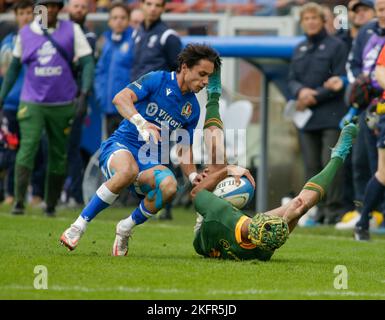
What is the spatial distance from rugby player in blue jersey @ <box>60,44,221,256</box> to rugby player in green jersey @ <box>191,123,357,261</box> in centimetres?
31

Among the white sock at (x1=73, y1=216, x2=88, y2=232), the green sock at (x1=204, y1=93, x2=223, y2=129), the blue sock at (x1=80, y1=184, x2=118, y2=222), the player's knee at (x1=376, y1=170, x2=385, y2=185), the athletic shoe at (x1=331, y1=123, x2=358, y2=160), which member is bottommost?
the player's knee at (x1=376, y1=170, x2=385, y2=185)

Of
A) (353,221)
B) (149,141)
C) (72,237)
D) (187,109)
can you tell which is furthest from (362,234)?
(72,237)

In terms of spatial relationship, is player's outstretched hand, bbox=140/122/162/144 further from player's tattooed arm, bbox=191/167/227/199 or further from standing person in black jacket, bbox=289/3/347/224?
standing person in black jacket, bbox=289/3/347/224

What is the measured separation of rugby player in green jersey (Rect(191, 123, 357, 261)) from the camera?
9125mm

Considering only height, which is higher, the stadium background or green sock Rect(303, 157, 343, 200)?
green sock Rect(303, 157, 343, 200)

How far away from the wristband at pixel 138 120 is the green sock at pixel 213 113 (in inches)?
34.5

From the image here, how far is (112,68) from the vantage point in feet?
53.4

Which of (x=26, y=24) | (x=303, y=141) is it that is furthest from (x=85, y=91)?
(x=303, y=141)

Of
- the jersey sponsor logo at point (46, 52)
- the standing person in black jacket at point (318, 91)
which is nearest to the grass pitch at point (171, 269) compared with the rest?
the standing person in black jacket at point (318, 91)

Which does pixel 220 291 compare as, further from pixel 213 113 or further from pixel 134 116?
pixel 213 113

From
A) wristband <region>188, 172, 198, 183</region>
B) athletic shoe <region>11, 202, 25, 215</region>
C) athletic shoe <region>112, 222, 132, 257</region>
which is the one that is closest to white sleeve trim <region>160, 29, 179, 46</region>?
athletic shoe <region>11, 202, 25, 215</region>

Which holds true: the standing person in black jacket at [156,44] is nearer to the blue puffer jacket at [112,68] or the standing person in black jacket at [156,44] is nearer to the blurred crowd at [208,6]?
the blue puffer jacket at [112,68]

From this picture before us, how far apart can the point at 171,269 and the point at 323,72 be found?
645cm

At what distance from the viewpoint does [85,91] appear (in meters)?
14.9
